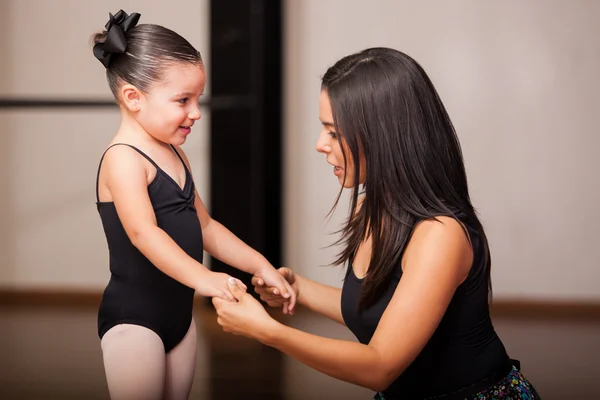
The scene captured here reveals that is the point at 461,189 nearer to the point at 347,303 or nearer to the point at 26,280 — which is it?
the point at 347,303

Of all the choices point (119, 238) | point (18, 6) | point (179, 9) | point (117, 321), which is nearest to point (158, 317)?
point (117, 321)

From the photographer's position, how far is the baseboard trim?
3.81 metres

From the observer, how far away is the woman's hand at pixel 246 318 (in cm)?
131

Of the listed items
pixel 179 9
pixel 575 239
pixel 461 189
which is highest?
pixel 179 9

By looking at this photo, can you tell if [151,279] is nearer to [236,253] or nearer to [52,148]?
[236,253]

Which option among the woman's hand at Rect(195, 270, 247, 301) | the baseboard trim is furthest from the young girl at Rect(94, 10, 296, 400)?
the baseboard trim

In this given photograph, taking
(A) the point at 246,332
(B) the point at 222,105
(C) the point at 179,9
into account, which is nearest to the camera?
(A) the point at 246,332

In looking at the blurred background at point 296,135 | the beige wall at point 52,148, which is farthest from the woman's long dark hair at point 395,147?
the beige wall at point 52,148

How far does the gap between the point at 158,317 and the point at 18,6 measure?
3193mm

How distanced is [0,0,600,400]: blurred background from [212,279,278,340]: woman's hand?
220 cm

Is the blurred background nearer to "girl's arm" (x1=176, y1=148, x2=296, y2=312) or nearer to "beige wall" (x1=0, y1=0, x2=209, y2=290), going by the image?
"beige wall" (x1=0, y1=0, x2=209, y2=290)

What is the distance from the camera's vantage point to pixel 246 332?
52.6 inches

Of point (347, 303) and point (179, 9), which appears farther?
point (179, 9)

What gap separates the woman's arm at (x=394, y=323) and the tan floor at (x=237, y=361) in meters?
1.26
